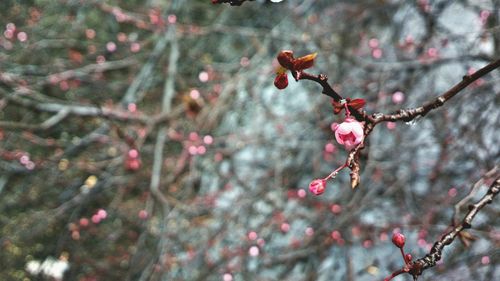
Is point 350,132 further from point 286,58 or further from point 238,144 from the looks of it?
point 238,144

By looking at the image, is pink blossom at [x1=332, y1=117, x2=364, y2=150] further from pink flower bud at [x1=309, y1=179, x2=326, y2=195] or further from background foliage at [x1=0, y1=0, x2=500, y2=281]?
background foliage at [x1=0, y1=0, x2=500, y2=281]

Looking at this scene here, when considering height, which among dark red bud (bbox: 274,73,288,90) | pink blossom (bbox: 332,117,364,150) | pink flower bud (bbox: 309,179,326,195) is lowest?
pink flower bud (bbox: 309,179,326,195)

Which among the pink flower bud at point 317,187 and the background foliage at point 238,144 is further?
the background foliage at point 238,144

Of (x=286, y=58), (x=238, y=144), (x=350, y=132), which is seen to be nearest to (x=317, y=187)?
(x=350, y=132)

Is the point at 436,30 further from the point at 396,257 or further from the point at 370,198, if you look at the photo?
the point at 396,257

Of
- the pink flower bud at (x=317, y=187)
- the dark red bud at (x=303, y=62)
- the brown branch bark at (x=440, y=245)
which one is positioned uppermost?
the dark red bud at (x=303, y=62)

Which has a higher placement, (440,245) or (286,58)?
(286,58)

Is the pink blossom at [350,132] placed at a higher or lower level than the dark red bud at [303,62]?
lower

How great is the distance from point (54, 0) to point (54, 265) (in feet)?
5.63

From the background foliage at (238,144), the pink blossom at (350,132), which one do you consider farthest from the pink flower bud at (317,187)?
the background foliage at (238,144)

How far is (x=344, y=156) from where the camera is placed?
263 cm

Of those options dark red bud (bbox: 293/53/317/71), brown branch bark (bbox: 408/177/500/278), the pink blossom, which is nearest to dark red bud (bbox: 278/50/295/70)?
dark red bud (bbox: 293/53/317/71)

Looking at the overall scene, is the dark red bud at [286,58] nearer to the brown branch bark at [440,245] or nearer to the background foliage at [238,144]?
the brown branch bark at [440,245]

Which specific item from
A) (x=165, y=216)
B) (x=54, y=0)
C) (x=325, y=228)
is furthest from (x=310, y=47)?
(x=54, y=0)
